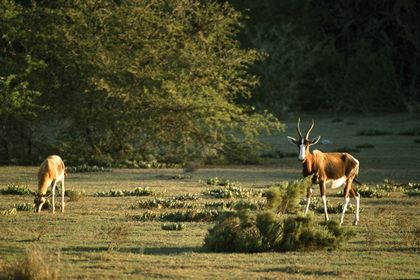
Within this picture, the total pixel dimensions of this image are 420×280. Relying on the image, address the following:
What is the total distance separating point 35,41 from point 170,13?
5.41 m

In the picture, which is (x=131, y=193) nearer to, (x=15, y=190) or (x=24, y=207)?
(x=15, y=190)

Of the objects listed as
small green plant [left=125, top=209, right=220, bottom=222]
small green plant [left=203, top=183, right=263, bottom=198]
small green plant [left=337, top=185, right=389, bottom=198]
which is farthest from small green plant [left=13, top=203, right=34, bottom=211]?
small green plant [left=337, top=185, right=389, bottom=198]

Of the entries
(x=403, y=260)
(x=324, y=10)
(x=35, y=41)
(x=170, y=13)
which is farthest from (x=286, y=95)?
(x=403, y=260)

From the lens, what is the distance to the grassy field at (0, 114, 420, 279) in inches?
348

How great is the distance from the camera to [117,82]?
25531 millimetres

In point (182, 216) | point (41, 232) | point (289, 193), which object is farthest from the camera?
point (182, 216)

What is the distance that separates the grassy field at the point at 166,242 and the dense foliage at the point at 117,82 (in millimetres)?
3658

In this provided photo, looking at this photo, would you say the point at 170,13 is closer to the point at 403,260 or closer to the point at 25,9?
the point at 25,9

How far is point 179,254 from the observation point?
10.1m

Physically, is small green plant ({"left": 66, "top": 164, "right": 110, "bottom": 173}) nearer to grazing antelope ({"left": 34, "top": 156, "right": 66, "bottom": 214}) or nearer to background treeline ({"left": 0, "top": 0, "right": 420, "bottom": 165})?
background treeline ({"left": 0, "top": 0, "right": 420, "bottom": 165})

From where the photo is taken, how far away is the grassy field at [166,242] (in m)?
8.85

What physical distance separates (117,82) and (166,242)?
15.2 m

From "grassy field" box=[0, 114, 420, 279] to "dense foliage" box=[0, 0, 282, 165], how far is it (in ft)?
12.0

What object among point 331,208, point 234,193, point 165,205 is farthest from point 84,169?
point 331,208
